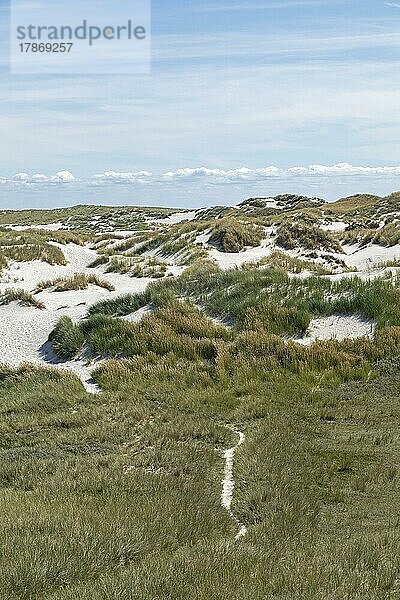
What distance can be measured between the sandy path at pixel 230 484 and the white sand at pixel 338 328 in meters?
5.32

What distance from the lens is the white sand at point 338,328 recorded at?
592 inches

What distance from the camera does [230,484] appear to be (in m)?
Result: 8.38

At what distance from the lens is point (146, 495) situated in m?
7.55

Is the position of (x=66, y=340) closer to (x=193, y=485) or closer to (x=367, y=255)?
(x=193, y=485)

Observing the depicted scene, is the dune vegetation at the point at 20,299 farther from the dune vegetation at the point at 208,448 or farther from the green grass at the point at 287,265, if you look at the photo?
the green grass at the point at 287,265

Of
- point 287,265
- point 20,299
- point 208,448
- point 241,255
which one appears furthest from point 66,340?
point 241,255

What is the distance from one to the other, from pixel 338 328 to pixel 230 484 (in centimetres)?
793

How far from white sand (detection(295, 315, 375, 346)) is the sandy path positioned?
17.5 feet

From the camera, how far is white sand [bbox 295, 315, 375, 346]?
1503cm

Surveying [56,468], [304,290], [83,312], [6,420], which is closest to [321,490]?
[56,468]

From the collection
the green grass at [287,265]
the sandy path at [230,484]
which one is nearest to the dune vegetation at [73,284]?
the green grass at [287,265]

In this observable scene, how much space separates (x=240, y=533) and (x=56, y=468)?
9.95ft

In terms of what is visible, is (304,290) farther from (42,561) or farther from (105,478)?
(42,561)

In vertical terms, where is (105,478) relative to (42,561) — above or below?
below
